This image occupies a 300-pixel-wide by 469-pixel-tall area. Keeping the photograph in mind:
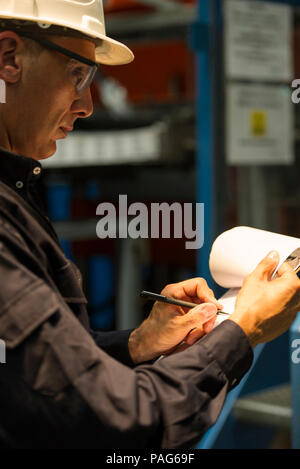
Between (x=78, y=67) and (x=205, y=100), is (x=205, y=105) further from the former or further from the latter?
(x=78, y=67)

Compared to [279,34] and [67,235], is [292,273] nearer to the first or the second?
[279,34]

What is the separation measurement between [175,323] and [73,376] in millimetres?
377

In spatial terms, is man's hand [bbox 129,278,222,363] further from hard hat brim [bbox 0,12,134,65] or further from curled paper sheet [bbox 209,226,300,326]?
hard hat brim [bbox 0,12,134,65]

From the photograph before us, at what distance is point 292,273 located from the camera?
1.08 metres

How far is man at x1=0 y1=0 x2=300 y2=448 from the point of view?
86cm

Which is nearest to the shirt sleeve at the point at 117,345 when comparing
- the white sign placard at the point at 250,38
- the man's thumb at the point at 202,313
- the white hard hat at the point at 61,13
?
the man's thumb at the point at 202,313

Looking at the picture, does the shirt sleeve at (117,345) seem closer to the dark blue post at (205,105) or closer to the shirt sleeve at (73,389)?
the shirt sleeve at (73,389)

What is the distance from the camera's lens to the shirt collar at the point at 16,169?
1.04 metres

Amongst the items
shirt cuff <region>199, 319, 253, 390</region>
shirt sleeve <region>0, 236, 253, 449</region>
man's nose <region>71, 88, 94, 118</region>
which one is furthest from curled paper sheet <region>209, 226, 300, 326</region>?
man's nose <region>71, 88, 94, 118</region>

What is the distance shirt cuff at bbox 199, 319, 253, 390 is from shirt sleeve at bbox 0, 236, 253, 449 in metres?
0.03

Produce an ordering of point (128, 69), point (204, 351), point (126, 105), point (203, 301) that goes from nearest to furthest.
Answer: point (204, 351)
point (203, 301)
point (126, 105)
point (128, 69)

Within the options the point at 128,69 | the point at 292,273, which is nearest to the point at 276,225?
the point at 292,273
